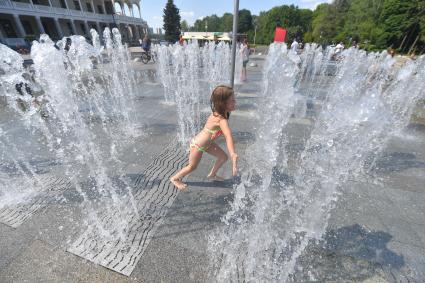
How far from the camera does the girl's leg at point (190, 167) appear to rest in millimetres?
3049

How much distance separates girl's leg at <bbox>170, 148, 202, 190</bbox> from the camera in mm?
3049

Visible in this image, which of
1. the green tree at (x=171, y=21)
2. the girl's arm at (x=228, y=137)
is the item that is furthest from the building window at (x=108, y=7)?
the girl's arm at (x=228, y=137)

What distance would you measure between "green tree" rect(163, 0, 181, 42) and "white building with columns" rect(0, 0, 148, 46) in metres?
7.95

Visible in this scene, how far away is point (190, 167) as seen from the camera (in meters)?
3.21

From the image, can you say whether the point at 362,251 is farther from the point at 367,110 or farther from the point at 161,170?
the point at 161,170

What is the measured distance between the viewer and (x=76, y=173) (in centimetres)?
391

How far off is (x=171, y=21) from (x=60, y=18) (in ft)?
76.0

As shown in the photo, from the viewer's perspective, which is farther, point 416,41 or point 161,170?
point 416,41

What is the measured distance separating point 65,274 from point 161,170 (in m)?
2.00

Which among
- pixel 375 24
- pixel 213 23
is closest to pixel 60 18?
pixel 375 24

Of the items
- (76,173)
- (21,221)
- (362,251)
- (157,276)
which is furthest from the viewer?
(76,173)

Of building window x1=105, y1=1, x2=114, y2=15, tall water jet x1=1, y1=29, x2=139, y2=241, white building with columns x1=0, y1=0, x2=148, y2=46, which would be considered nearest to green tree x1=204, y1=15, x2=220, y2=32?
white building with columns x1=0, y1=0, x2=148, y2=46

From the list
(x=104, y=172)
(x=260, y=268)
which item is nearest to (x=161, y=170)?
(x=104, y=172)

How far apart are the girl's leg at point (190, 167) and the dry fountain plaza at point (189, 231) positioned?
12 cm
